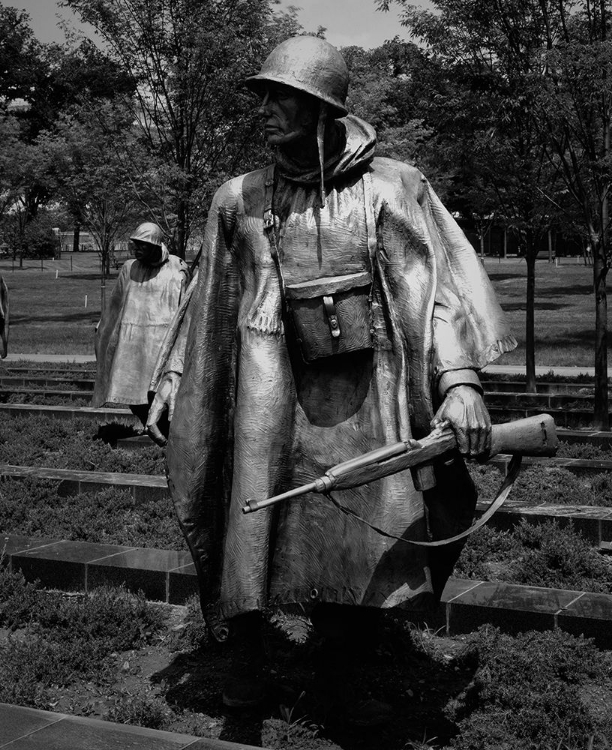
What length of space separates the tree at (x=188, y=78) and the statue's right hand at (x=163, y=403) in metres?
13.5

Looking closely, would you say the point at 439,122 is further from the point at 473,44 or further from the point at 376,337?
the point at 376,337

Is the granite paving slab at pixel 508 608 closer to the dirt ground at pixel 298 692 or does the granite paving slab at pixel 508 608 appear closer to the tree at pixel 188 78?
the dirt ground at pixel 298 692

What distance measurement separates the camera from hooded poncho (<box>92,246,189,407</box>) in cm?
1200

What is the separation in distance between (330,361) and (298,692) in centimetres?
139

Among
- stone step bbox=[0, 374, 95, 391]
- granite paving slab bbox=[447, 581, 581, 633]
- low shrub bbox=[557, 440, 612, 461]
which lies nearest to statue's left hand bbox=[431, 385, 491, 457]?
granite paving slab bbox=[447, 581, 581, 633]

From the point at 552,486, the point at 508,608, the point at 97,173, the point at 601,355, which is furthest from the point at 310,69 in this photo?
the point at 97,173

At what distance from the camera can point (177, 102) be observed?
17.9m

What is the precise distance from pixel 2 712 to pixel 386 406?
155cm

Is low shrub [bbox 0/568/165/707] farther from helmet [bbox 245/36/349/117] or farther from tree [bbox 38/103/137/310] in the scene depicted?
tree [bbox 38/103/137/310]

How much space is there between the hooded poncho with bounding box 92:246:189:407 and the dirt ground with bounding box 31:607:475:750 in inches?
257

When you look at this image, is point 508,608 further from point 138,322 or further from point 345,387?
point 138,322

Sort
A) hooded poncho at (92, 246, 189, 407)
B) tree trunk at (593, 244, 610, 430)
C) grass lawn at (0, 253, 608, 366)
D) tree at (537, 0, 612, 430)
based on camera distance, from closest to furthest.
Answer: tree at (537, 0, 612, 430)
hooded poncho at (92, 246, 189, 407)
tree trunk at (593, 244, 610, 430)
grass lawn at (0, 253, 608, 366)

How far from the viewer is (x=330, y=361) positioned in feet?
12.6

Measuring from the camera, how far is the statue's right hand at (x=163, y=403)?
4.18 meters
